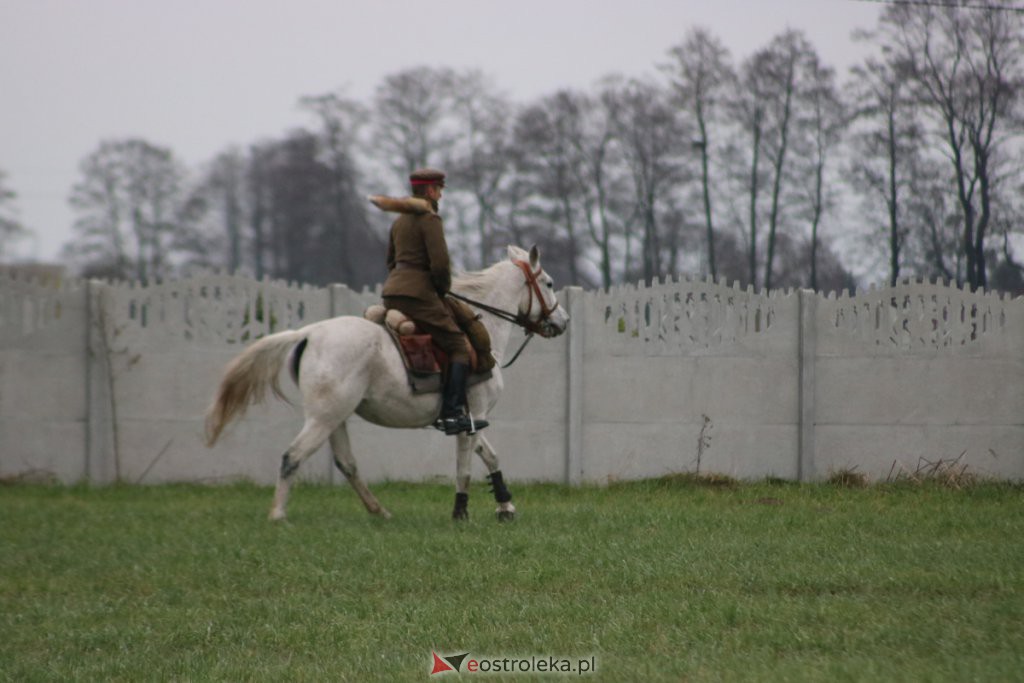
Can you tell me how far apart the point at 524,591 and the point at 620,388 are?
6560 mm

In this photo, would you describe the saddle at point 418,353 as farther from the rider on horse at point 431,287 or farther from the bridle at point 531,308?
the bridle at point 531,308

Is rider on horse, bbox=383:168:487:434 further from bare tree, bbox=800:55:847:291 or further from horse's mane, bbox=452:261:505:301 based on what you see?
bare tree, bbox=800:55:847:291

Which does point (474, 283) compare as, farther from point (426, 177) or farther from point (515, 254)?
point (426, 177)

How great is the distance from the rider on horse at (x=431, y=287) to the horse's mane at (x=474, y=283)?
56 centimetres

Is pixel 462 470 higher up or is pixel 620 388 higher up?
pixel 620 388

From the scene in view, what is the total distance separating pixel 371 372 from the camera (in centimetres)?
980

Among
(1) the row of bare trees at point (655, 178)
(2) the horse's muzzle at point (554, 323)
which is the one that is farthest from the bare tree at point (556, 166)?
(2) the horse's muzzle at point (554, 323)

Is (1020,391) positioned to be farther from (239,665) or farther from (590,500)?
(239,665)

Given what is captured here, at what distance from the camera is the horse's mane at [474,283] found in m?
10.5

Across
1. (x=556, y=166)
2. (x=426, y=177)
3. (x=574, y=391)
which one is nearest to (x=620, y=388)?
(x=574, y=391)

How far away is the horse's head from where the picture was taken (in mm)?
10664

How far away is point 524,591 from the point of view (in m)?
6.96

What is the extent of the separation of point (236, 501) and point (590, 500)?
11.7 ft

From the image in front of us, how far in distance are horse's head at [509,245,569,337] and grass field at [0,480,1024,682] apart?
1655 millimetres
